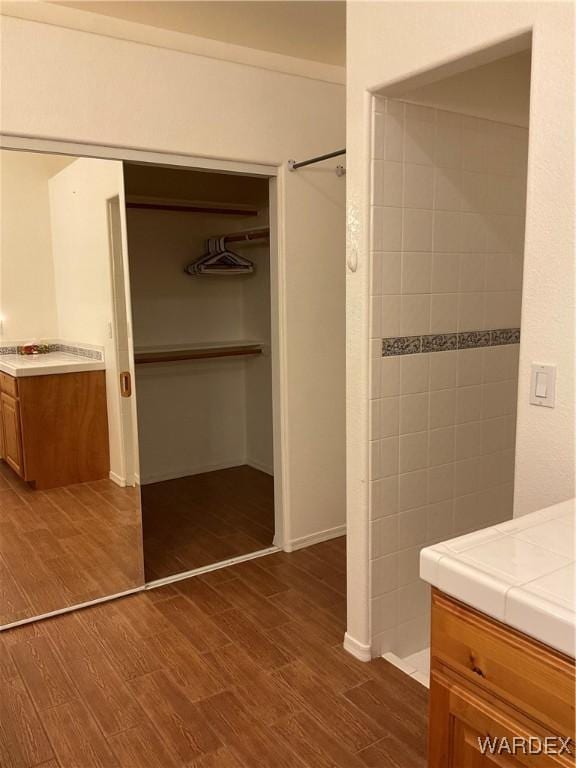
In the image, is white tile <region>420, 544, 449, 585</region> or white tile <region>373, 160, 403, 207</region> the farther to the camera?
white tile <region>373, 160, 403, 207</region>

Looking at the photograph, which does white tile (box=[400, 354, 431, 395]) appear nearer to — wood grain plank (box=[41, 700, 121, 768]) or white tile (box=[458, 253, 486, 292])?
white tile (box=[458, 253, 486, 292])

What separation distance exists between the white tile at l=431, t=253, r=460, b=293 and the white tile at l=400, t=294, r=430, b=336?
0.26 feet

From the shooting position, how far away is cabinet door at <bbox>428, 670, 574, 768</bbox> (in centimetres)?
116

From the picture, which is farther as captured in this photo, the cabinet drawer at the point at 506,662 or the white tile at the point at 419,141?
the white tile at the point at 419,141

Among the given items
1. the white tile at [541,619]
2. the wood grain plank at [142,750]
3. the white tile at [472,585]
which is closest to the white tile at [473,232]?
the white tile at [472,585]

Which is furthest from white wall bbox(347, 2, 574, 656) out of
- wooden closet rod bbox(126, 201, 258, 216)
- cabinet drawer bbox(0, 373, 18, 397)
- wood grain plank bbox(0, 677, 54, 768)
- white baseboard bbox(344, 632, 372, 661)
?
wooden closet rod bbox(126, 201, 258, 216)

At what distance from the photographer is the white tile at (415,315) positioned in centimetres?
243

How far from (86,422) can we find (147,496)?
1541 millimetres

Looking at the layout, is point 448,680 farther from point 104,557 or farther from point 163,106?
point 163,106

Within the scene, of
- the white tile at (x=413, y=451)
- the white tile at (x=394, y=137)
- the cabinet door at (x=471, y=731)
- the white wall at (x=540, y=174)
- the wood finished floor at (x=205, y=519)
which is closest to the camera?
the cabinet door at (x=471, y=731)

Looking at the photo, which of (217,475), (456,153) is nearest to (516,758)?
(456,153)

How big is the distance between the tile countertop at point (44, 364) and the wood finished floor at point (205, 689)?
1.13 m

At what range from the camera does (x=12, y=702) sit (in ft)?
7.41

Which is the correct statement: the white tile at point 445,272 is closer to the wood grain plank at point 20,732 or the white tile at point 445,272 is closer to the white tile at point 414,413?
the white tile at point 414,413
